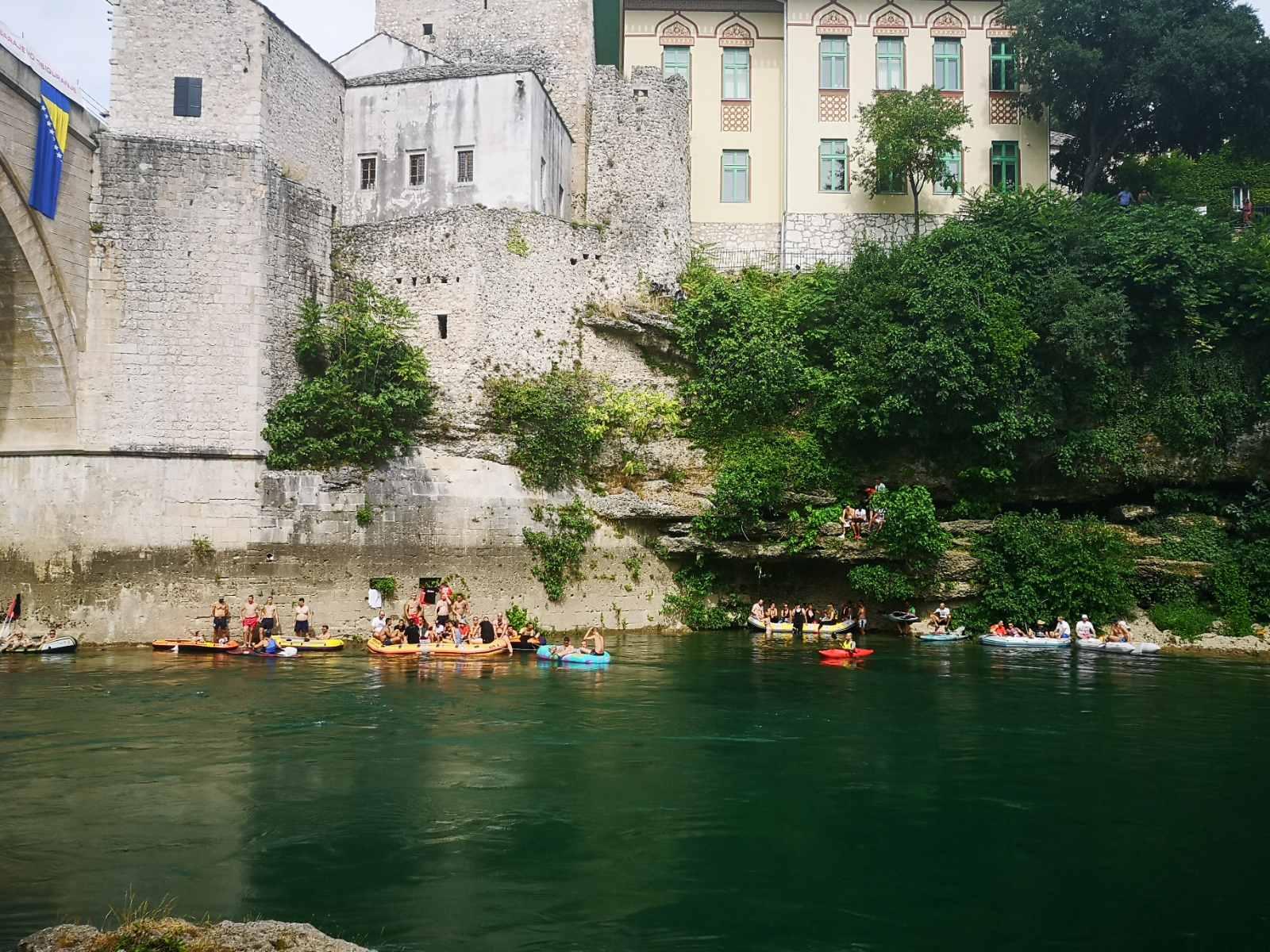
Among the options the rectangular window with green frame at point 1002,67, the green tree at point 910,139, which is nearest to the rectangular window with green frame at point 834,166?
the green tree at point 910,139

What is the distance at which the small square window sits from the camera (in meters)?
31.1

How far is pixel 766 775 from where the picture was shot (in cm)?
1359

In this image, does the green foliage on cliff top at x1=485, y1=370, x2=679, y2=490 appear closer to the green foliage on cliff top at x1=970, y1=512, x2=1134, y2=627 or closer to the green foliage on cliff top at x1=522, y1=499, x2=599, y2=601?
the green foliage on cliff top at x1=522, y1=499, x2=599, y2=601

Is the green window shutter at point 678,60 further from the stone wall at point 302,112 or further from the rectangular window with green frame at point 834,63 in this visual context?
the stone wall at point 302,112

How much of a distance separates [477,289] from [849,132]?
566 inches

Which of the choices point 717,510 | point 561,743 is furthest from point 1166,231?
point 561,743

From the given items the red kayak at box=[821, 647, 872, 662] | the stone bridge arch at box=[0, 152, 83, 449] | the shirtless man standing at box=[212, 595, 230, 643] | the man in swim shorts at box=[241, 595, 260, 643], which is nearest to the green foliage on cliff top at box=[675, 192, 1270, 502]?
the red kayak at box=[821, 647, 872, 662]

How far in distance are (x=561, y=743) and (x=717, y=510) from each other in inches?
522

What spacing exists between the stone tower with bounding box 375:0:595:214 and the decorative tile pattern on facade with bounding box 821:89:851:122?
761 centimetres

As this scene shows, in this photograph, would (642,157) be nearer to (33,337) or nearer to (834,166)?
(834,166)

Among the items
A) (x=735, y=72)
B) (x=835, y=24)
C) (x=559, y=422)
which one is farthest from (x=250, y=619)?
(x=835, y=24)

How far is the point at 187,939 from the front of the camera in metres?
6.28

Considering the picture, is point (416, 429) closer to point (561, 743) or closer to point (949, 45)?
point (561, 743)

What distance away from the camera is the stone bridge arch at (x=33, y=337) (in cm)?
2352
